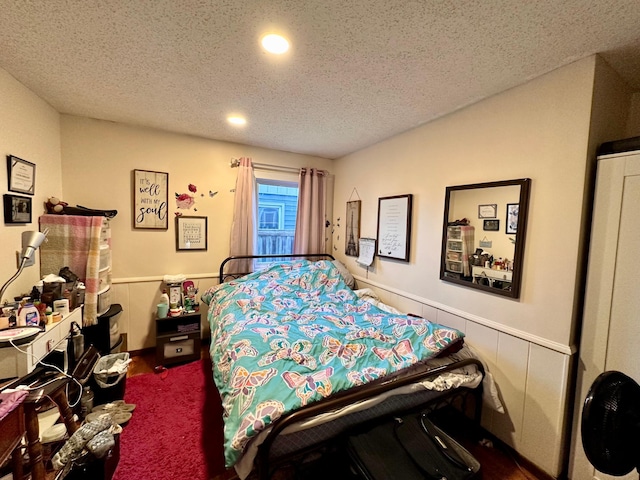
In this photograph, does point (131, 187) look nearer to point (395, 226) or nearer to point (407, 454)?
point (395, 226)

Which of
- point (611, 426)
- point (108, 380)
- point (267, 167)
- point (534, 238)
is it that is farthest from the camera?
point (267, 167)

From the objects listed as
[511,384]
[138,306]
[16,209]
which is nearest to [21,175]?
[16,209]

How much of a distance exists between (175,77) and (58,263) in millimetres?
1809

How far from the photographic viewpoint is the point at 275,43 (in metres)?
1.44

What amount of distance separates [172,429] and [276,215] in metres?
2.52

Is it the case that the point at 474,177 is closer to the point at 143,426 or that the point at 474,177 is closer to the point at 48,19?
the point at 48,19

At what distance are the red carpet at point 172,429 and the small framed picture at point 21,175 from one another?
1756mm

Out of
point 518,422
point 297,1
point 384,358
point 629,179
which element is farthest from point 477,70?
point 518,422

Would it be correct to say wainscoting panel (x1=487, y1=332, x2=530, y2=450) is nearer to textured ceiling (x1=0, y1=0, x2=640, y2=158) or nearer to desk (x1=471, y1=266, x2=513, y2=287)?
desk (x1=471, y1=266, x2=513, y2=287)

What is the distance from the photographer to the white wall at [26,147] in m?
1.75

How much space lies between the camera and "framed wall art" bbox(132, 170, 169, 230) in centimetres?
282

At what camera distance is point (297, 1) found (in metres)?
1.16

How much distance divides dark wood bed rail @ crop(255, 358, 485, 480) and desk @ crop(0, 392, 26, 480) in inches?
37.6

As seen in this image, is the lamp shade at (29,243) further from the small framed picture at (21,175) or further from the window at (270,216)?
the window at (270,216)
